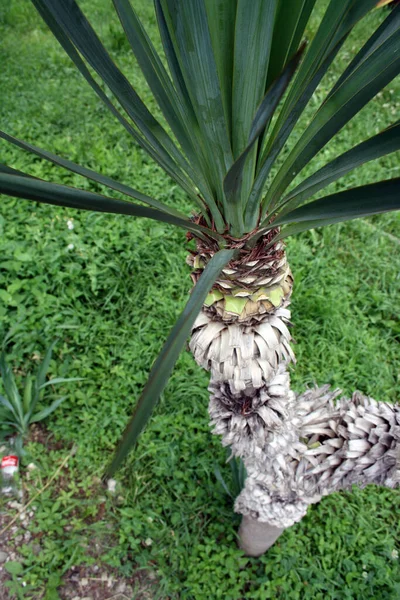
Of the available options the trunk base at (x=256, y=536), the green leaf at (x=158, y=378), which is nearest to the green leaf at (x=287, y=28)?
the green leaf at (x=158, y=378)

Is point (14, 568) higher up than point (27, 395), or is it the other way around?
point (27, 395)

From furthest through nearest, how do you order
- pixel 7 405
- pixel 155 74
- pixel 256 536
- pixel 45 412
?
pixel 45 412, pixel 7 405, pixel 256 536, pixel 155 74

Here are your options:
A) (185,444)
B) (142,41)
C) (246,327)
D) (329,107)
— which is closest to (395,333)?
(185,444)

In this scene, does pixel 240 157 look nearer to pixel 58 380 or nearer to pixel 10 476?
pixel 58 380

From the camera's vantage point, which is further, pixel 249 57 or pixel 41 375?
pixel 41 375

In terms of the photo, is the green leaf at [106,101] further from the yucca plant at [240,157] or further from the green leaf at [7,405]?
the green leaf at [7,405]

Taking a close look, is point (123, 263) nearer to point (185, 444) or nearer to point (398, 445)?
point (185, 444)

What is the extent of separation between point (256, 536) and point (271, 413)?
950mm

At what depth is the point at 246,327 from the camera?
3.67 feet

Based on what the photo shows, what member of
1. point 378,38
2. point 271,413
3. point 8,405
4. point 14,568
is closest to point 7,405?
point 8,405

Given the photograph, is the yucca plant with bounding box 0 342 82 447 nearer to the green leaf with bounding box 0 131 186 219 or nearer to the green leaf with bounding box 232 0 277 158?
the green leaf with bounding box 0 131 186 219

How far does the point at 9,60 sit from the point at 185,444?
12.9 feet

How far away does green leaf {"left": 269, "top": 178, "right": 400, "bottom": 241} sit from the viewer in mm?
650

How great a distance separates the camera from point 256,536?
2014 millimetres
